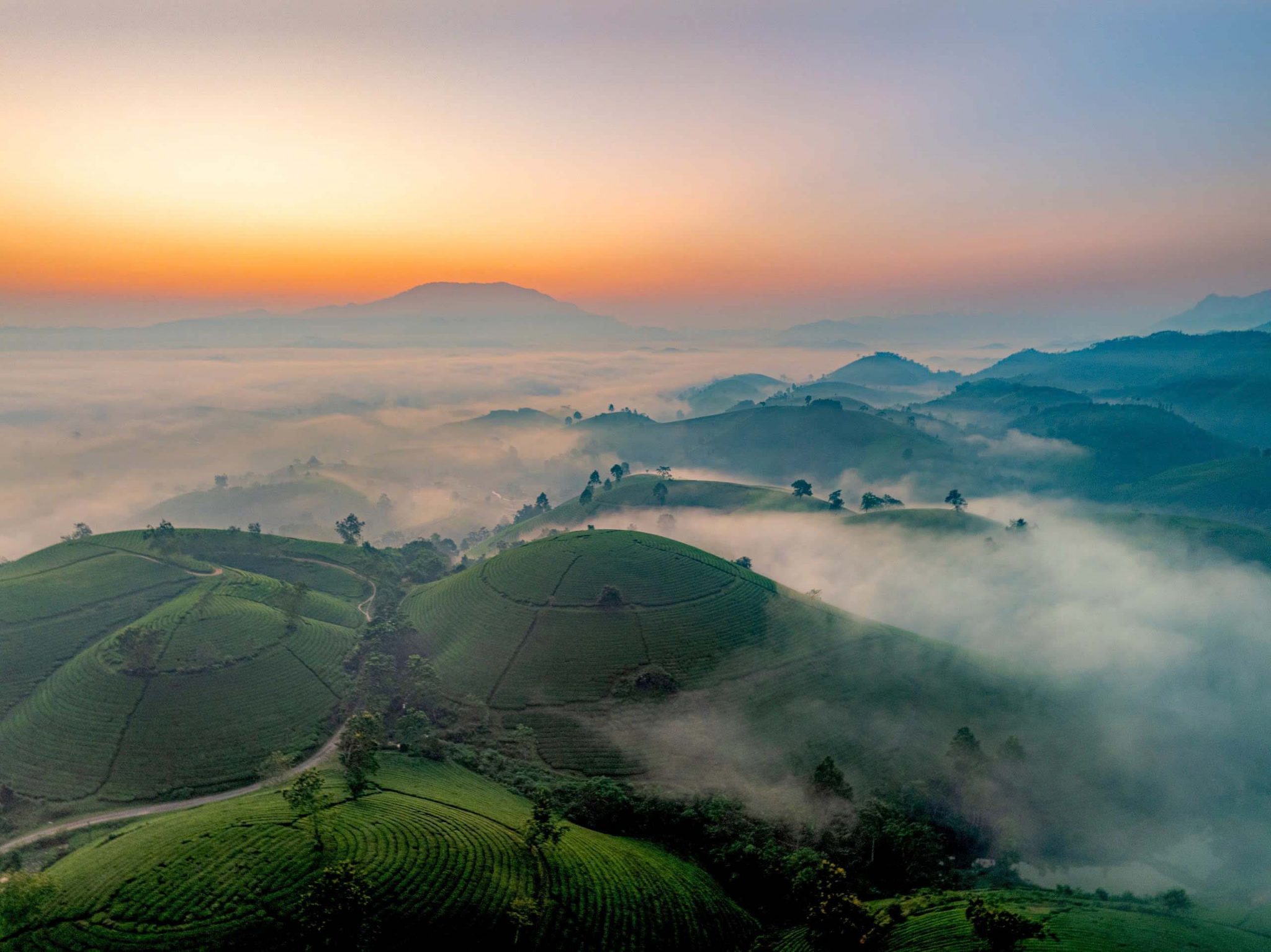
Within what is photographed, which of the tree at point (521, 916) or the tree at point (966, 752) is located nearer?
the tree at point (521, 916)

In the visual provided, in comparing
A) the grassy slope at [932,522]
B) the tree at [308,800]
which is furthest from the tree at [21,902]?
the grassy slope at [932,522]

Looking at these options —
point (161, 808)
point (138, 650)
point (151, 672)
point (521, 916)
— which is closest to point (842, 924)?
point (521, 916)

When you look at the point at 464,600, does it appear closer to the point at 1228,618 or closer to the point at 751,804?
the point at 751,804

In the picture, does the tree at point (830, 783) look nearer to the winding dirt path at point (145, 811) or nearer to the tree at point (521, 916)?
the tree at point (521, 916)

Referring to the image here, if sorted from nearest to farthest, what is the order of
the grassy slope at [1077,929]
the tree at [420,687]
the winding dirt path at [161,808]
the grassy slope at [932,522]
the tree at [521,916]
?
the tree at [521,916] < the grassy slope at [1077,929] < the winding dirt path at [161,808] < the tree at [420,687] < the grassy slope at [932,522]

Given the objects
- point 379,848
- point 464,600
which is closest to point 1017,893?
point 379,848
